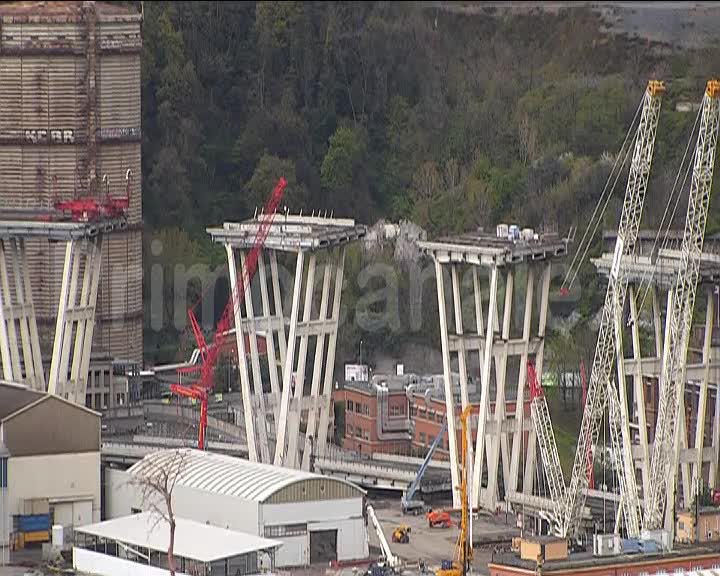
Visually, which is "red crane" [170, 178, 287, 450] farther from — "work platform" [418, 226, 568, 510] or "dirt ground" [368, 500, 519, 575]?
"dirt ground" [368, 500, 519, 575]

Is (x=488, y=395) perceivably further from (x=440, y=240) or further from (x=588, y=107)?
(x=588, y=107)

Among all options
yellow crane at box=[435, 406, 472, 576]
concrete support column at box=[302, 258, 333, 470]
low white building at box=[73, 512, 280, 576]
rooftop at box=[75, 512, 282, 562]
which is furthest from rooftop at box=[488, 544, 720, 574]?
concrete support column at box=[302, 258, 333, 470]

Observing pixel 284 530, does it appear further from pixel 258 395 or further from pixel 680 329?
pixel 258 395

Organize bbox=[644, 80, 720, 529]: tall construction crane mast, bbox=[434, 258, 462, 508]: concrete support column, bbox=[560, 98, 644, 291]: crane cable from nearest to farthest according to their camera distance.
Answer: bbox=[644, 80, 720, 529]: tall construction crane mast
bbox=[434, 258, 462, 508]: concrete support column
bbox=[560, 98, 644, 291]: crane cable

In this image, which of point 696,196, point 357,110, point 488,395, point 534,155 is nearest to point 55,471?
point 488,395

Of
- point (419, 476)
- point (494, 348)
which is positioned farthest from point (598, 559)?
point (419, 476)

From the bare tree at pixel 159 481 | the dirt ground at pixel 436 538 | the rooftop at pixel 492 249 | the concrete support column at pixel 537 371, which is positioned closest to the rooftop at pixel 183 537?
the bare tree at pixel 159 481

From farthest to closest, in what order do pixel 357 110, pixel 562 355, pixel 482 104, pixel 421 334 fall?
pixel 357 110, pixel 482 104, pixel 421 334, pixel 562 355

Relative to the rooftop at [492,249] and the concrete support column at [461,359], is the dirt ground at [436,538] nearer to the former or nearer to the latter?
the concrete support column at [461,359]
